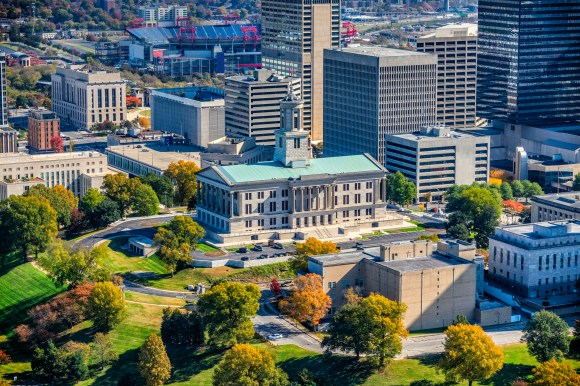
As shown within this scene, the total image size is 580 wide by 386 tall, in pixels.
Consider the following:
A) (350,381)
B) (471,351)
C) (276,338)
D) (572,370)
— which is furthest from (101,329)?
(572,370)

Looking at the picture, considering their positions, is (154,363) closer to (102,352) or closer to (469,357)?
(102,352)

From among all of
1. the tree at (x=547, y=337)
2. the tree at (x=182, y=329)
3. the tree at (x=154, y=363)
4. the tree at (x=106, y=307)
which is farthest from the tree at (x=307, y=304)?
the tree at (x=547, y=337)

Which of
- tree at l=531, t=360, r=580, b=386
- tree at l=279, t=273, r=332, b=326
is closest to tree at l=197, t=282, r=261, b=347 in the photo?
tree at l=279, t=273, r=332, b=326

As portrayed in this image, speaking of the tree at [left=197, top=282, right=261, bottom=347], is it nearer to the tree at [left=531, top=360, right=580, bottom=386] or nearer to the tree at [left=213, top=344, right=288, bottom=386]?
the tree at [left=213, top=344, right=288, bottom=386]

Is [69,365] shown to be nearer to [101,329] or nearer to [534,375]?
[101,329]

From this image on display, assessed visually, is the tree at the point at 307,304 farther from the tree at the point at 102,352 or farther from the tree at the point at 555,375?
the tree at the point at 555,375

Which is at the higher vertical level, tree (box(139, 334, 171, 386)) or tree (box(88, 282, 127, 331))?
tree (box(88, 282, 127, 331))
